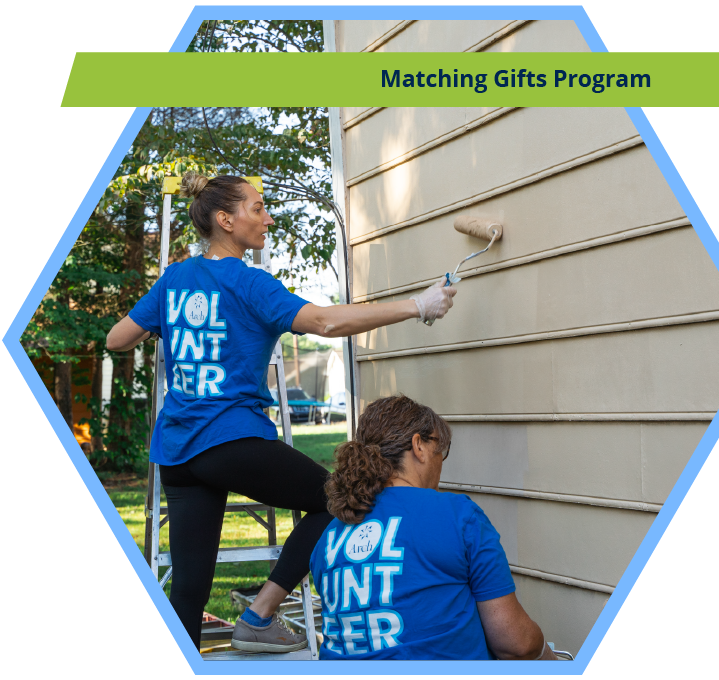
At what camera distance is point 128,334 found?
227 cm

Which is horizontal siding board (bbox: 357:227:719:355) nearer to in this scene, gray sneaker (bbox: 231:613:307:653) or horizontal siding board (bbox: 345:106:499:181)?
horizontal siding board (bbox: 345:106:499:181)

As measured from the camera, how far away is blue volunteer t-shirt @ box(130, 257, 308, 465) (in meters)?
2.03

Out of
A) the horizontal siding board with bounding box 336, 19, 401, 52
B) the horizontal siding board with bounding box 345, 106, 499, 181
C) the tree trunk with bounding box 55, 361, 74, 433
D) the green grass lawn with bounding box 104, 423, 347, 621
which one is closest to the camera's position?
the horizontal siding board with bounding box 345, 106, 499, 181

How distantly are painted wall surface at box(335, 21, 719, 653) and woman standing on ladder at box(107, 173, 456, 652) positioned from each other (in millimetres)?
366

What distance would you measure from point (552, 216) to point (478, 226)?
28 cm

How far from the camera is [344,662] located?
5.27ft

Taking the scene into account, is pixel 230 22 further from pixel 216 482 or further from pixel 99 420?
pixel 99 420

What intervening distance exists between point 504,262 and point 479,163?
370 millimetres

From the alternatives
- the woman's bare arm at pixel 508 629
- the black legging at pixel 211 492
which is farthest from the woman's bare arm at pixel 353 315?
the woman's bare arm at pixel 508 629

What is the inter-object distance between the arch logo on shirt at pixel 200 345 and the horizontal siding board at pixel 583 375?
2.82 feet

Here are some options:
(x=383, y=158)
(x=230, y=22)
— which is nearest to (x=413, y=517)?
(x=383, y=158)

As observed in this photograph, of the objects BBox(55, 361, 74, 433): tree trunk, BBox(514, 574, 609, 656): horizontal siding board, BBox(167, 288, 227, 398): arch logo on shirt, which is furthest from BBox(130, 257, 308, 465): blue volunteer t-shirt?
BBox(55, 361, 74, 433): tree trunk

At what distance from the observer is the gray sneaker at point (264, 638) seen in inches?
86.7

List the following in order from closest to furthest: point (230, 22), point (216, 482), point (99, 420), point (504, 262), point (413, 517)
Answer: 1. point (413, 517)
2. point (216, 482)
3. point (504, 262)
4. point (230, 22)
5. point (99, 420)
